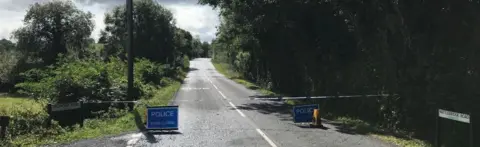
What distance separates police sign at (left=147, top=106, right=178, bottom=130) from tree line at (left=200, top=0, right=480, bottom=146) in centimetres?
792

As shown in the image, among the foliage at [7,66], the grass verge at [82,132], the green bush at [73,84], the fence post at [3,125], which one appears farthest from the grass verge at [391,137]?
the foliage at [7,66]

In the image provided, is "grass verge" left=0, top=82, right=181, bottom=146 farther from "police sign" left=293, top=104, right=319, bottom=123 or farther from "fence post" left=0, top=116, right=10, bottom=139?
"police sign" left=293, top=104, right=319, bottom=123

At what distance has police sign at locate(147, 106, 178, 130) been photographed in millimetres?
14312

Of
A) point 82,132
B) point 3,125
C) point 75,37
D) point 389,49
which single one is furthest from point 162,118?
point 75,37

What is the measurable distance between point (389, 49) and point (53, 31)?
77.4 metres

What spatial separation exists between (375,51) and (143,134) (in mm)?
11150

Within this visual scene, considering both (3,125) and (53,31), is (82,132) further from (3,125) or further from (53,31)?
(53,31)

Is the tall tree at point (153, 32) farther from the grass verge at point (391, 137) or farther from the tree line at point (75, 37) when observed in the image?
the grass verge at point (391, 137)

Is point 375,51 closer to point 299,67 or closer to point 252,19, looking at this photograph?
point 252,19

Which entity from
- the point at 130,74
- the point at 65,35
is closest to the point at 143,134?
the point at 130,74

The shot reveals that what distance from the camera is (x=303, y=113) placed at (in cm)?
1631

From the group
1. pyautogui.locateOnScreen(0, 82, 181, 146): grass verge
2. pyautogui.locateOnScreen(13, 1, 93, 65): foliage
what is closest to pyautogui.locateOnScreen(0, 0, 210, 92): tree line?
pyautogui.locateOnScreen(13, 1, 93, 65): foliage

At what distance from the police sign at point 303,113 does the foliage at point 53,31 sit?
69.7 m

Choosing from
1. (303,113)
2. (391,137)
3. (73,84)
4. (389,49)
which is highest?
(389,49)
